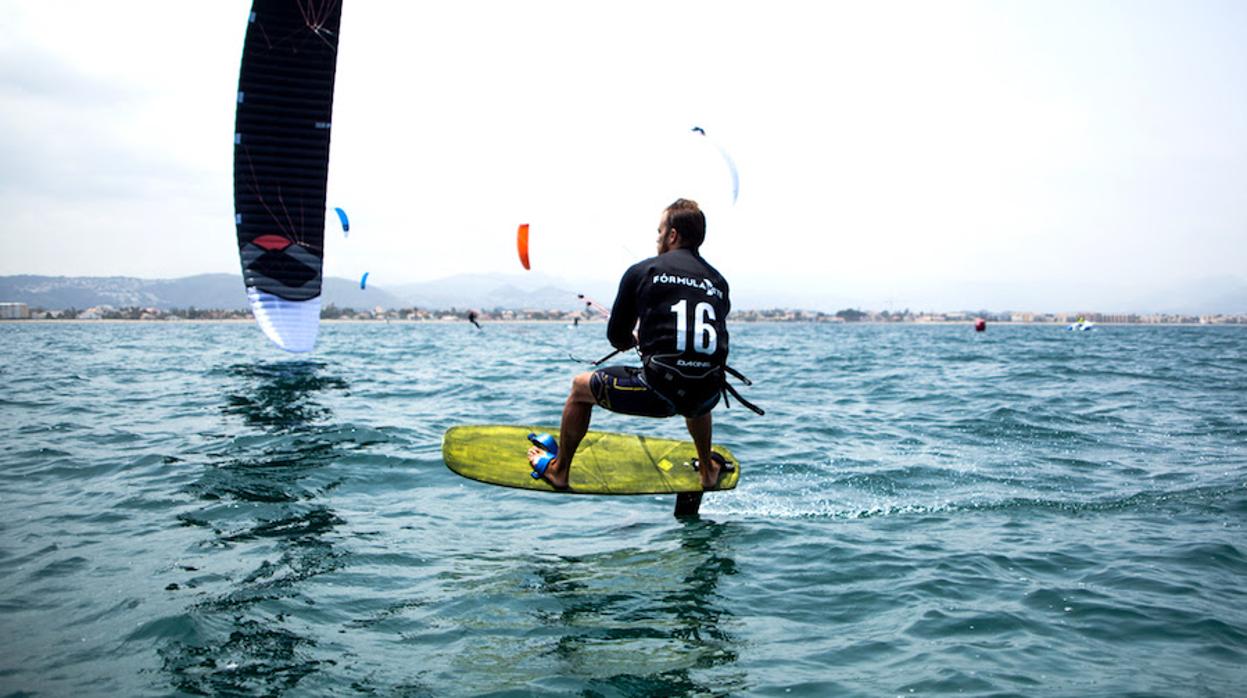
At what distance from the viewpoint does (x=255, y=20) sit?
66.9ft

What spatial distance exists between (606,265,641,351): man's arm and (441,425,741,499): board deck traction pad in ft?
5.11

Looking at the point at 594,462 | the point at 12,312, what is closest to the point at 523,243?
the point at 594,462

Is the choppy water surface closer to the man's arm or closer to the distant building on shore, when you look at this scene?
the man's arm

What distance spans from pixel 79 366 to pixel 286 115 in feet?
41.1

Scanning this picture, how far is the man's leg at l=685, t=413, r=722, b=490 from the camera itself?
21.0ft

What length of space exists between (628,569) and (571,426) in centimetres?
118

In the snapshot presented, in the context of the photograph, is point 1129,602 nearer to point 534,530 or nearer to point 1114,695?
point 1114,695

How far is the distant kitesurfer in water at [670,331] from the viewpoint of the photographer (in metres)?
5.67

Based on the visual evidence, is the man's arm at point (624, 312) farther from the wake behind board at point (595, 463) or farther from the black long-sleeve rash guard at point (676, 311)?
the wake behind board at point (595, 463)

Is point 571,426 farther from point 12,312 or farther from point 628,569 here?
point 12,312

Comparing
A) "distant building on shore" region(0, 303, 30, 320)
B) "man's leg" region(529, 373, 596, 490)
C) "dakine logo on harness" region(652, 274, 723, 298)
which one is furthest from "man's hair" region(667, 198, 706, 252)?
"distant building on shore" region(0, 303, 30, 320)

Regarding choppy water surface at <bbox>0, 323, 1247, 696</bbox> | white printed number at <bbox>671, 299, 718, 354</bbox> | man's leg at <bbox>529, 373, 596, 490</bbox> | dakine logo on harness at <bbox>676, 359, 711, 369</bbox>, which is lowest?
choppy water surface at <bbox>0, 323, 1247, 696</bbox>

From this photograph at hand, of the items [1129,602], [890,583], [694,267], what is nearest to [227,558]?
[694,267]

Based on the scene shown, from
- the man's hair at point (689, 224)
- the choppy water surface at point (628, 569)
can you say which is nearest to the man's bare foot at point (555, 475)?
the choppy water surface at point (628, 569)
